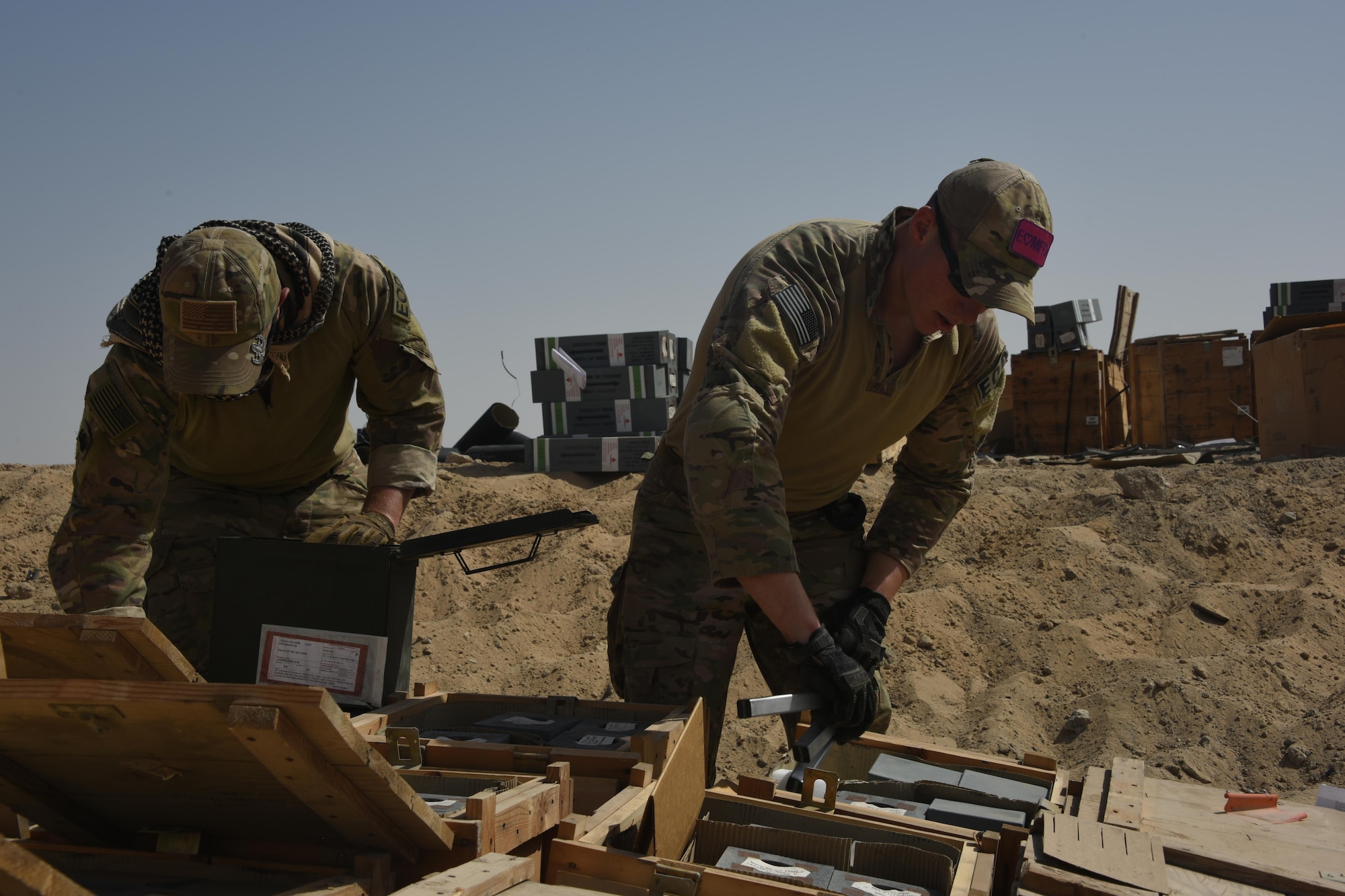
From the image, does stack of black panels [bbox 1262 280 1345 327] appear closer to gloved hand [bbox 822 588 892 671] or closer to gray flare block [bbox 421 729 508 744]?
gloved hand [bbox 822 588 892 671]

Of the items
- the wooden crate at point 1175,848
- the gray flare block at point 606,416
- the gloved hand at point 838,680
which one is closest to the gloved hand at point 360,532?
the gloved hand at point 838,680

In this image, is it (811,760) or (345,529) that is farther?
(345,529)

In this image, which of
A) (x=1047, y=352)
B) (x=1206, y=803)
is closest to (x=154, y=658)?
(x=1206, y=803)

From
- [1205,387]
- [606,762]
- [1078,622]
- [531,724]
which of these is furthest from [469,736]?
[1205,387]

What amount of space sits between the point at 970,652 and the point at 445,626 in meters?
2.62

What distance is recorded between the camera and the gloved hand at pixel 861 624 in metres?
2.39

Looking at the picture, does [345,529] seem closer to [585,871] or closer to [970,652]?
[585,871]

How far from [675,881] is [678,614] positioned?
3.93 ft

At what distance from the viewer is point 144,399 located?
2654 millimetres

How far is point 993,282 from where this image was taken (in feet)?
7.38

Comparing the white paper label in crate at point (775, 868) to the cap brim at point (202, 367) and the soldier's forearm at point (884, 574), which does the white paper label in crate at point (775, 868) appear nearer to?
the soldier's forearm at point (884, 574)

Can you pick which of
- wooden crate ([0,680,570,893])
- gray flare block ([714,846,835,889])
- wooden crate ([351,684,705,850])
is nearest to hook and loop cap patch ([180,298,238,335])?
wooden crate ([351,684,705,850])

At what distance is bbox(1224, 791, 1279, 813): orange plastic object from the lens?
2.10m

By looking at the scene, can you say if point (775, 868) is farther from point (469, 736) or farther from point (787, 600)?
point (469, 736)
